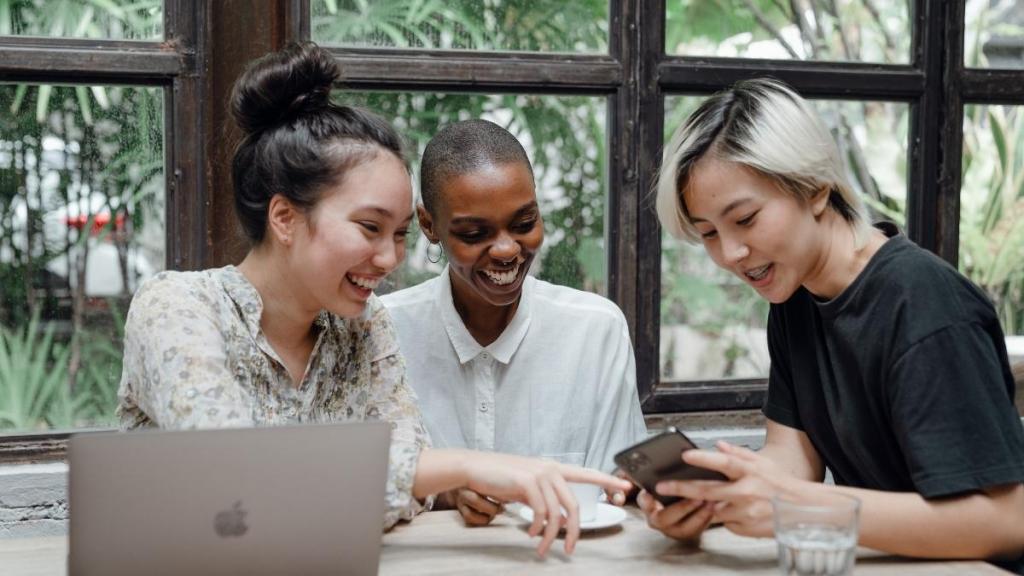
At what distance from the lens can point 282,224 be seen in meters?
1.66

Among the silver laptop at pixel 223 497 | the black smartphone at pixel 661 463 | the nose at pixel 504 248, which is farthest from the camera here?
the nose at pixel 504 248

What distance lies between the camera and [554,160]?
256 cm

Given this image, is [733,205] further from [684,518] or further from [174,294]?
[174,294]

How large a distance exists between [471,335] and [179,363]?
29.3 inches

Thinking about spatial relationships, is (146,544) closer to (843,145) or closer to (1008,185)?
(843,145)

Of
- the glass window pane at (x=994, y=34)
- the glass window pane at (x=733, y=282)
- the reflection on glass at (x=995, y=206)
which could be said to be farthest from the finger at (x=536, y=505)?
the glass window pane at (x=994, y=34)

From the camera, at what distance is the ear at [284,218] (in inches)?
64.9

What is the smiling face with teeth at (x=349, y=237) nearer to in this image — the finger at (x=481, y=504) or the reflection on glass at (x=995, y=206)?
the finger at (x=481, y=504)

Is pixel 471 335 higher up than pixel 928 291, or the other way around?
pixel 928 291

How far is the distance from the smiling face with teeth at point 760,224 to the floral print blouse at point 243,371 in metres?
0.56

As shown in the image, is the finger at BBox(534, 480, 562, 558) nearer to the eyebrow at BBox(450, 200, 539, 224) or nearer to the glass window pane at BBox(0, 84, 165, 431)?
the eyebrow at BBox(450, 200, 539, 224)

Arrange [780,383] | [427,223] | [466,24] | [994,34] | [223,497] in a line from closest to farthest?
[223,497]
[780,383]
[427,223]
[466,24]
[994,34]

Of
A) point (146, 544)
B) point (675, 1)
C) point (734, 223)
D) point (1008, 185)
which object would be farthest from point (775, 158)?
point (1008, 185)

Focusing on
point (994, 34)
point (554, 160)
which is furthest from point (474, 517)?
point (994, 34)
